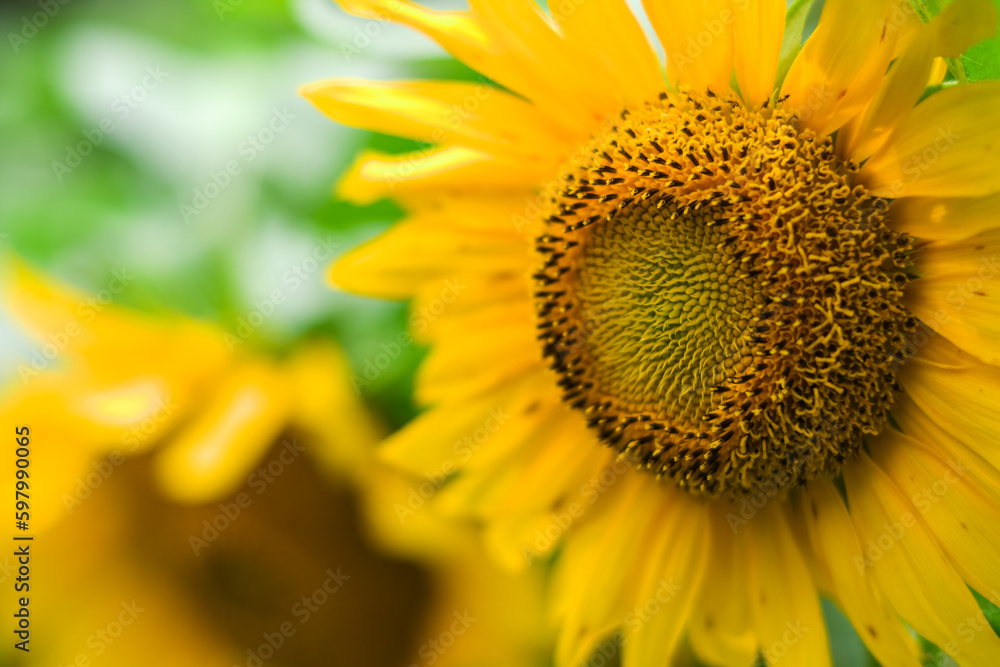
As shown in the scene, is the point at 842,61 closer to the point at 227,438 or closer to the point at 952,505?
the point at 952,505

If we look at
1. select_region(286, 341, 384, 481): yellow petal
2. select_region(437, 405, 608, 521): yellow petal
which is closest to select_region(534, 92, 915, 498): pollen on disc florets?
select_region(437, 405, 608, 521): yellow petal

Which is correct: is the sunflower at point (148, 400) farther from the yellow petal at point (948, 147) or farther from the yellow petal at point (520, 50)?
the yellow petal at point (948, 147)

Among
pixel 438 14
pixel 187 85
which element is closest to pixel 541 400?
pixel 438 14

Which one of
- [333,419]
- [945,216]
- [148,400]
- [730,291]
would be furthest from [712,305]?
[148,400]

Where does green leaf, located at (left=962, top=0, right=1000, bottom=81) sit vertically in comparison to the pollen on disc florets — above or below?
above

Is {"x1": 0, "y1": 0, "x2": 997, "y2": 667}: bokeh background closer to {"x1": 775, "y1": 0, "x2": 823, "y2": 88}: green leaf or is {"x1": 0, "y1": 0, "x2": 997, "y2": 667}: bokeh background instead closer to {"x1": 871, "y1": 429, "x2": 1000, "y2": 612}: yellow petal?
{"x1": 871, "y1": 429, "x2": 1000, "y2": 612}: yellow petal

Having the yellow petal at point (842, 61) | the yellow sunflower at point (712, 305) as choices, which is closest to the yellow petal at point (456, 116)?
the yellow sunflower at point (712, 305)

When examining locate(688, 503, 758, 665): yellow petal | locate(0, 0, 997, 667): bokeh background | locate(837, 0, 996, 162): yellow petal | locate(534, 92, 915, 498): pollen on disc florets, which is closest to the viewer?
locate(837, 0, 996, 162): yellow petal
